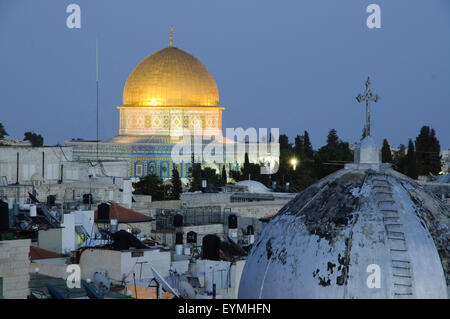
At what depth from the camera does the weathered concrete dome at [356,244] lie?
886 centimetres

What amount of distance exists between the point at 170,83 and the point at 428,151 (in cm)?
1395

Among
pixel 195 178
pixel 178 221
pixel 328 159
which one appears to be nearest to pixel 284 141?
pixel 328 159

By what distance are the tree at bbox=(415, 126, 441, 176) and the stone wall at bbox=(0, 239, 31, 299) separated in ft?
107

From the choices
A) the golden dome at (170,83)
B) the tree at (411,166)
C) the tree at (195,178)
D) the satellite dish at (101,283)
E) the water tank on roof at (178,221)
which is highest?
the golden dome at (170,83)

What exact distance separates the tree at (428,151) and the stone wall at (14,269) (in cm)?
3251

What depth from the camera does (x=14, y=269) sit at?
10.6 m

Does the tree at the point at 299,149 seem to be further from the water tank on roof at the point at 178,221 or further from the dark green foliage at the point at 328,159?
the water tank on roof at the point at 178,221

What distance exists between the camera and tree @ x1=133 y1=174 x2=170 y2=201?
37875 millimetres

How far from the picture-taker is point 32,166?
31.6 metres

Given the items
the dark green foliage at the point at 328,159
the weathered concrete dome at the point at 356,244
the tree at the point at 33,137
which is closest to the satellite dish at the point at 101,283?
the weathered concrete dome at the point at 356,244

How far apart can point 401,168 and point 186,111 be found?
51.0 feet

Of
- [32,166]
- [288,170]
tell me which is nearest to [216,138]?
[288,170]

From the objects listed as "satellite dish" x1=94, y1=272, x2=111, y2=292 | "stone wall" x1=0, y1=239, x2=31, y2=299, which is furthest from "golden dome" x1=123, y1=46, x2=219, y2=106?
"stone wall" x1=0, y1=239, x2=31, y2=299
